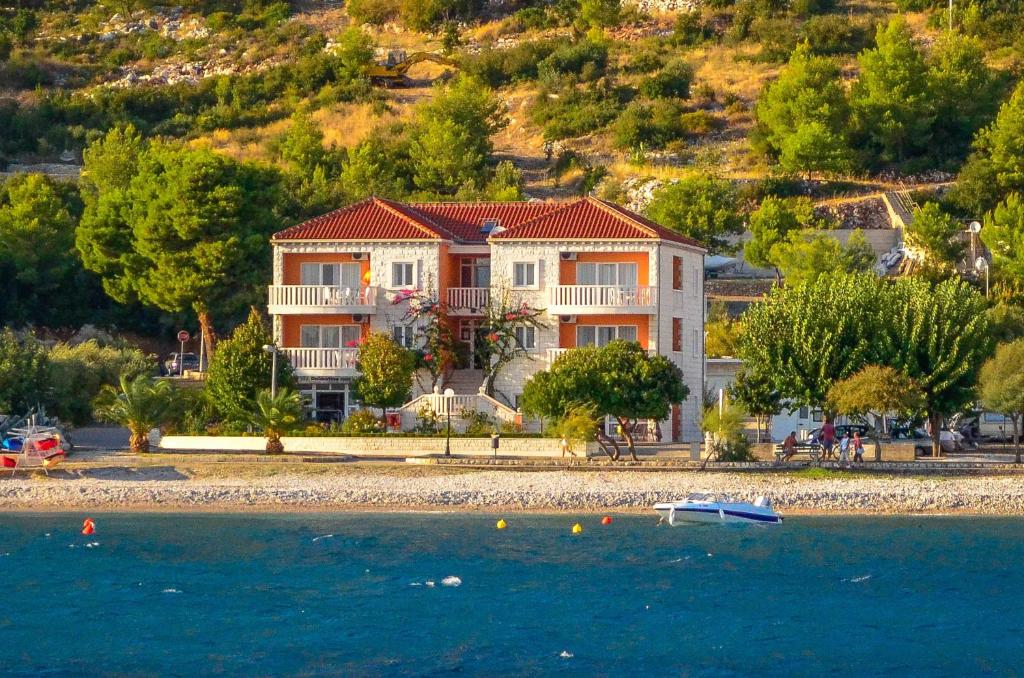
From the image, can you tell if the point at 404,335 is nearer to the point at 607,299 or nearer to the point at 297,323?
the point at 297,323

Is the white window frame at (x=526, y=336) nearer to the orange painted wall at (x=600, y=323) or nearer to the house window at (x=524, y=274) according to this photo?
the orange painted wall at (x=600, y=323)

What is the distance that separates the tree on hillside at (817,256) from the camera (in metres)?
75.2

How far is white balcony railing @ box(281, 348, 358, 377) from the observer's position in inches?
2411

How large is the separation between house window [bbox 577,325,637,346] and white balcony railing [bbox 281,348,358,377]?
785 cm

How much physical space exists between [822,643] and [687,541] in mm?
11176

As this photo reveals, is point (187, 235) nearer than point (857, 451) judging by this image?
No

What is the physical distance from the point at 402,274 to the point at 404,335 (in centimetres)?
235

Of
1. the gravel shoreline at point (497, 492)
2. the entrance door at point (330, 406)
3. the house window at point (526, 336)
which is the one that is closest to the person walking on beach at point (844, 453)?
the gravel shoreline at point (497, 492)

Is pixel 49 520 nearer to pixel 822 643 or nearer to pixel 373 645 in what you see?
pixel 373 645

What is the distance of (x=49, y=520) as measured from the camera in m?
46.7

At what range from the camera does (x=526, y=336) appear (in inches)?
2420

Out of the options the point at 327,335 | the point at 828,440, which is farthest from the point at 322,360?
the point at 828,440

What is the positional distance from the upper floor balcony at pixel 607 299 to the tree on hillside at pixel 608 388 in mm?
6423

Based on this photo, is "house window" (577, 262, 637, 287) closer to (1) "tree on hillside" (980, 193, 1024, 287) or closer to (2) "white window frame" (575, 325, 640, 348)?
(2) "white window frame" (575, 325, 640, 348)
